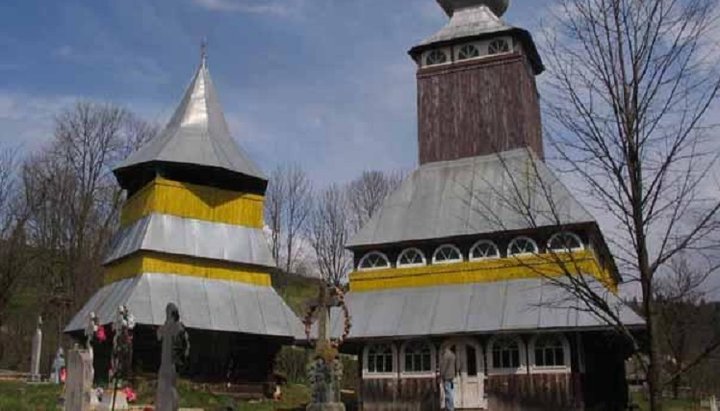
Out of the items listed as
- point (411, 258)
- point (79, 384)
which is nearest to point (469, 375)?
point (411, 258)

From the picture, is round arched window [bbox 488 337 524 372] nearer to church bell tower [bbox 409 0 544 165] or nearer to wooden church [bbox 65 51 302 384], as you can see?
church bell tower [bbox 409 0 544 165]

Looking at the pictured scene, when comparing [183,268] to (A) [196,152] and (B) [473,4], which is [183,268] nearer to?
(A) [196,152]

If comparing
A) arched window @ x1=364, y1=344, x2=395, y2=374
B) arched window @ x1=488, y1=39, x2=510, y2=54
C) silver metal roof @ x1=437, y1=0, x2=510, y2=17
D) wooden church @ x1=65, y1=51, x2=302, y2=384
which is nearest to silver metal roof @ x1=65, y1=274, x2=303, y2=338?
wooden church @ x1=65, y1=51, x2=302, y2=384

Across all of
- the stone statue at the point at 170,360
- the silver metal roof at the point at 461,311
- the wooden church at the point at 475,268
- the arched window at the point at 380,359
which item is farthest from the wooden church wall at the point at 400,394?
the stone statue at the point at 170,360

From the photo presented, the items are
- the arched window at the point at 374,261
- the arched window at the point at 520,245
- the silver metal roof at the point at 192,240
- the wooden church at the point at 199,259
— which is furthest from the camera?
the silver metal roof at the point at 192,240

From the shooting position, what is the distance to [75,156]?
43.8 m

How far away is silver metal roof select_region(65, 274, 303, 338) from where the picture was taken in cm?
2462

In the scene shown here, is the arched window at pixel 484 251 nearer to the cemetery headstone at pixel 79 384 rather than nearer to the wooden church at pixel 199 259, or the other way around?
the wooden church at pixel 199 259

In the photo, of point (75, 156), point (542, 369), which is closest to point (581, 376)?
point (542, 369)

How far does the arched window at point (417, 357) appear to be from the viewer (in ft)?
72.9

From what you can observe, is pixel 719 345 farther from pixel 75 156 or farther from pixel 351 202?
pixel 351 202

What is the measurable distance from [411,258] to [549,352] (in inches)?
206

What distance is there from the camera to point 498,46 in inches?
1077

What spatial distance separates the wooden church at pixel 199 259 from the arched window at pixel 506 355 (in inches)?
326
